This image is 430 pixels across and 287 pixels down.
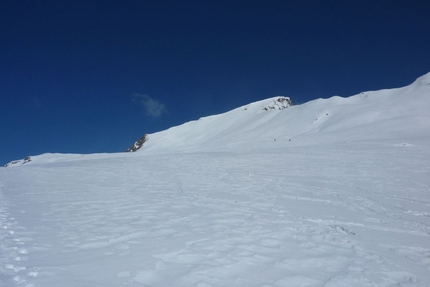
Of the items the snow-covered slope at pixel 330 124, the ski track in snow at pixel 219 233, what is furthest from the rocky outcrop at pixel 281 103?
the ski track in snow at pixel 219 233

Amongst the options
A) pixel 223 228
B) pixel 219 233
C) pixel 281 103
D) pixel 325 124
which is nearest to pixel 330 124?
pixel 325 124

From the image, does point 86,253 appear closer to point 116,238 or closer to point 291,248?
point 116,238

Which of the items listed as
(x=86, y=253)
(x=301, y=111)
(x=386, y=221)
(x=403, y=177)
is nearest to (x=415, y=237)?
(x=386, y=221)

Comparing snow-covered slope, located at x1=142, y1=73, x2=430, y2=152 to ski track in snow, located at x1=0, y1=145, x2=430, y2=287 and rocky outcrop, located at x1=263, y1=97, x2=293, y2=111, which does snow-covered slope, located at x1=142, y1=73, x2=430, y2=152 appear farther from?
ski track in snow, located at x1=0, y1=145, x2=430, y2=287

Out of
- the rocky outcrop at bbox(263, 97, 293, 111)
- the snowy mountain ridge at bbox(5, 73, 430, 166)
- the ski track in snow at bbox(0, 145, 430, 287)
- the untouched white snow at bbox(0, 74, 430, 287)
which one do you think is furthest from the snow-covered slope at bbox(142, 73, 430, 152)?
the ski track in snow at bbox(0, 145, 430, 287)

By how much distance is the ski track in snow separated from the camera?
3.64 m

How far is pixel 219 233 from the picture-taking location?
5.21m

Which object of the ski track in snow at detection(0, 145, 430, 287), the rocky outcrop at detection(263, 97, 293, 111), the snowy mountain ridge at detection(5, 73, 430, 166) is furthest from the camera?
the rocky outcrop at detection(263, 97, 293, 111)

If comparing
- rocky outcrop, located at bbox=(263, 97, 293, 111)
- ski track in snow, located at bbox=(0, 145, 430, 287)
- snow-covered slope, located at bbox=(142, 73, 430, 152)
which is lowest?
ski track in snow, located at bbox=(0, 145, 430, 287)

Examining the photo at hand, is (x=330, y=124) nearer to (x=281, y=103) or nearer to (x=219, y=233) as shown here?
(x=219, y=233)

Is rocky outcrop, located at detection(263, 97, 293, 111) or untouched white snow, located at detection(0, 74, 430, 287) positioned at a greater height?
rocky outcrop, located at detection(263, 97, 293, 111)

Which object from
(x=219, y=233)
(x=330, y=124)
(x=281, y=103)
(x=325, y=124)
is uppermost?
(x=281, y=103)

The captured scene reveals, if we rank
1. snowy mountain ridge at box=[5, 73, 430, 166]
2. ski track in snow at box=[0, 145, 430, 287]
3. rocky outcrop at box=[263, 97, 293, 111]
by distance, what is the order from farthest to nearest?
rocky outcrop at box=[263, 97, 293, 111] < snowy mountain ridge at box=[5, 73, 430, 166] < ski track in snow at box=[0, 145, 430, 287]

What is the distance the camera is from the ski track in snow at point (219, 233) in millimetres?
3643
